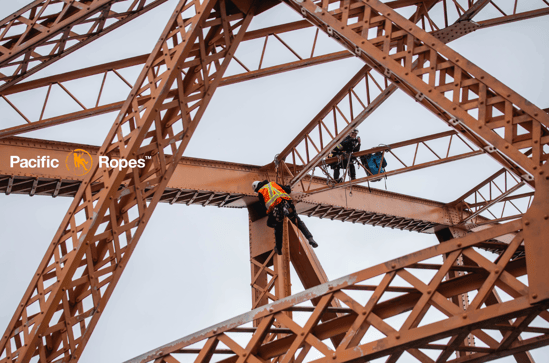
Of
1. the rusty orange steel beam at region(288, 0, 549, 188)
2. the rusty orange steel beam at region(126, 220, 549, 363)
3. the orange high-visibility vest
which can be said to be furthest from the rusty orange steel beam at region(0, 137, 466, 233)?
the rusty orange steel beam at region(288, 0, 549, 188)

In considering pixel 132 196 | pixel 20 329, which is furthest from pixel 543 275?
pixel 20 329

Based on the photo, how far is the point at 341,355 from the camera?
5.99 m

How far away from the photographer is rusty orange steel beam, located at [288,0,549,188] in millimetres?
5734

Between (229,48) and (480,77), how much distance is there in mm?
4112

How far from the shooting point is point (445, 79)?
6715 mm

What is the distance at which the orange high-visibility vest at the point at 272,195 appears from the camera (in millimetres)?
13617

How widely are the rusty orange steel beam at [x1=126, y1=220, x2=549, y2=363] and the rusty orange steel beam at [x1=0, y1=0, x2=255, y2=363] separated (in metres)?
1.55

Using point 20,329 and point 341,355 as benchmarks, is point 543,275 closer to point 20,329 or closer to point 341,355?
point 341,355

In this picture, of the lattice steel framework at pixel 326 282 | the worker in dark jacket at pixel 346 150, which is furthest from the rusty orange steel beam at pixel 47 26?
the worker in dark jacket at pixel 346 150

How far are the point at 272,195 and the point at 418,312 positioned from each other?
26.8 feet

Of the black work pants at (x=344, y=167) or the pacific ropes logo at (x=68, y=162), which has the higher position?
the black work pants at (x=344, y=167)

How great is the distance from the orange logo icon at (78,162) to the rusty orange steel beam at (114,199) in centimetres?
565

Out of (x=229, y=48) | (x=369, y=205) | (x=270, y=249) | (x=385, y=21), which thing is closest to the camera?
(x=385, y=21)

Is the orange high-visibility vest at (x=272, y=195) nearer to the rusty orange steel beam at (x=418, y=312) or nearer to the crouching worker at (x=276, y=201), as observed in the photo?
the crouching worker at (x=276, y=201)
